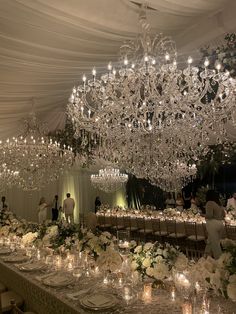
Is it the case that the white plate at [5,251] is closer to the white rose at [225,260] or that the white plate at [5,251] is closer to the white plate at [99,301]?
the white plate at [99,301]

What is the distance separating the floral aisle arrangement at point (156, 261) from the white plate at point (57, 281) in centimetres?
64

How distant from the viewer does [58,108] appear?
7.08m

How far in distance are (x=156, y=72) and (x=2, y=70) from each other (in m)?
1.89

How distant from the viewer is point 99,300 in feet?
8.31

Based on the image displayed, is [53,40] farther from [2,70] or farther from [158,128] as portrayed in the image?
[158,128]

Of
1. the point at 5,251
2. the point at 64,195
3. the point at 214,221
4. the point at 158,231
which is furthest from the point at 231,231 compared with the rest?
the point at 64,195

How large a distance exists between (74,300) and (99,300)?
0.24m

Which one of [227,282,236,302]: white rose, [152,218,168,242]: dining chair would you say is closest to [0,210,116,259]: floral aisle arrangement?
[227,282,236,302]: white rose

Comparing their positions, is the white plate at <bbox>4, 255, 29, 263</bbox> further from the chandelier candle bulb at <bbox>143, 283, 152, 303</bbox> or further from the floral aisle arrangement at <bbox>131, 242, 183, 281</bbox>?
the chandelier candle bulb at <bbox>143, 283, 152, 303</bbox>

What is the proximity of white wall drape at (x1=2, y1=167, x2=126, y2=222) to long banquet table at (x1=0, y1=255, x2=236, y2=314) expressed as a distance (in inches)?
407

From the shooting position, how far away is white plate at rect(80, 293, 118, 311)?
242cm

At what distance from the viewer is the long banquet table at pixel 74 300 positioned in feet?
7.64

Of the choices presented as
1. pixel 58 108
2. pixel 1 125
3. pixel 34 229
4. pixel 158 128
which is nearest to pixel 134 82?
pixel 158 128

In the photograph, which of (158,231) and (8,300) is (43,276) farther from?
(158,231)
